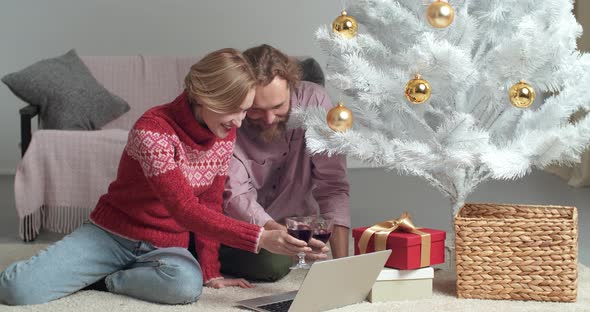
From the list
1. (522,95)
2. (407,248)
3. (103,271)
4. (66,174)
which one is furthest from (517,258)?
(66,174)

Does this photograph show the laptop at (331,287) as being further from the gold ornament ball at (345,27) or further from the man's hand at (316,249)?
the gold ornament ball at (345,27)

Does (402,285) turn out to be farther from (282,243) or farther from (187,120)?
(187,120)

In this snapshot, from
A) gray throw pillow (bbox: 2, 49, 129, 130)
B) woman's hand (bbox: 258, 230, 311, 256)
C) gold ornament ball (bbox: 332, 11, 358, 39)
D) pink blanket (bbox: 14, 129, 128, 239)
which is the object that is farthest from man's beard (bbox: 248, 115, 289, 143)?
gray throw pillow (bbox: 2, 49, 129, 130)

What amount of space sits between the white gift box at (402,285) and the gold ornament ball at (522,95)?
49 centimetres

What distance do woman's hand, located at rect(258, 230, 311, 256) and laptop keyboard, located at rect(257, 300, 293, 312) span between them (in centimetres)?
17

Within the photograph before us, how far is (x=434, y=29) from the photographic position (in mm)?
2402

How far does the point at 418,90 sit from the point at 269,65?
1.30 feet

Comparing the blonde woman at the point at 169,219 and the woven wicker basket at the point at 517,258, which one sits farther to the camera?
the woven wicker basket at the point at 517,258

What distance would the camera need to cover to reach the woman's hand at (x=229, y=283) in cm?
239

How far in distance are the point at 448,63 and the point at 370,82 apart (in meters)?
0.23

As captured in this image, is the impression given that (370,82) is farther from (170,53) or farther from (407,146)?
(170,53)

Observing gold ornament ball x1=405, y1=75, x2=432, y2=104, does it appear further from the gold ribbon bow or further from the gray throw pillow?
the gray throw pillow

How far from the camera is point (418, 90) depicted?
7.32 feet

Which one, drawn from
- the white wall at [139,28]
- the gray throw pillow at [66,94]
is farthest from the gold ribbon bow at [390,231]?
the white wall at [139,28]
